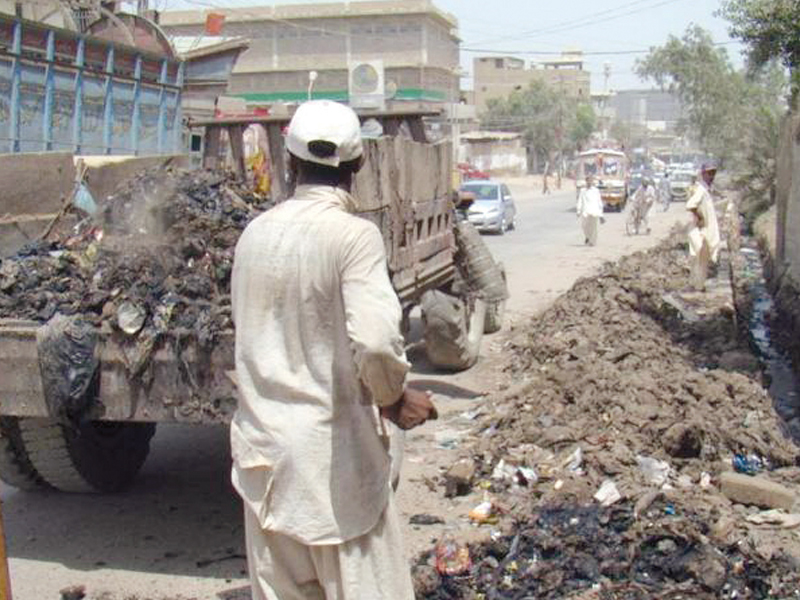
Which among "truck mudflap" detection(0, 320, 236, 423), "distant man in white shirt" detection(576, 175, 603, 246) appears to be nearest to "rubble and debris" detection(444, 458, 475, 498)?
"truck mudflap" detection(0, 320, 236, 423)

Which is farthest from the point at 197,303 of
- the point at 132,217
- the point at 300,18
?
the point at 300,18

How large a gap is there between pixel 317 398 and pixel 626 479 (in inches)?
137

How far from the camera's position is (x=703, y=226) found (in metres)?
14.3

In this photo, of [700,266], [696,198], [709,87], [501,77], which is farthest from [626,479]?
[501,77]

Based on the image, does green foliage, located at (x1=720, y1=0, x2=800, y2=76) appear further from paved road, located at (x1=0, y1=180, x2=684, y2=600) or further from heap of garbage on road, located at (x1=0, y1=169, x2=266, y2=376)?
heap of garbage on road, located at (x1=0, y1=169, x2=266, y2=376)

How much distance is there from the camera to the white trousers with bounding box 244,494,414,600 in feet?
9.09

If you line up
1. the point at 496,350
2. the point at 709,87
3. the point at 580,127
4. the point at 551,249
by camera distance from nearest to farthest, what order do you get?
the point at 496,350, the point at 551,249, the point at 709,87, the point at 580,127

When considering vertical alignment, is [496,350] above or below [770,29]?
below

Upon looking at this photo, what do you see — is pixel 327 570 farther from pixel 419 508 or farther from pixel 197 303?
pixel 419 508

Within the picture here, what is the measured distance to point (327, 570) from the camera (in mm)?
2795

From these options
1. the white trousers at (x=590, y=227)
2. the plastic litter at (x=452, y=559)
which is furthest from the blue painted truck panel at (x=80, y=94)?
the plastic litter at (x=452, y=559)

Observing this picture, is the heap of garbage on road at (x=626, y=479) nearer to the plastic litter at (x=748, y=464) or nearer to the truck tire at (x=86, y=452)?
the plastic litter at (x=748, y=464)

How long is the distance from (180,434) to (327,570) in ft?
17.2

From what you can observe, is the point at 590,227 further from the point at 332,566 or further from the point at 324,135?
the point at 332,566
